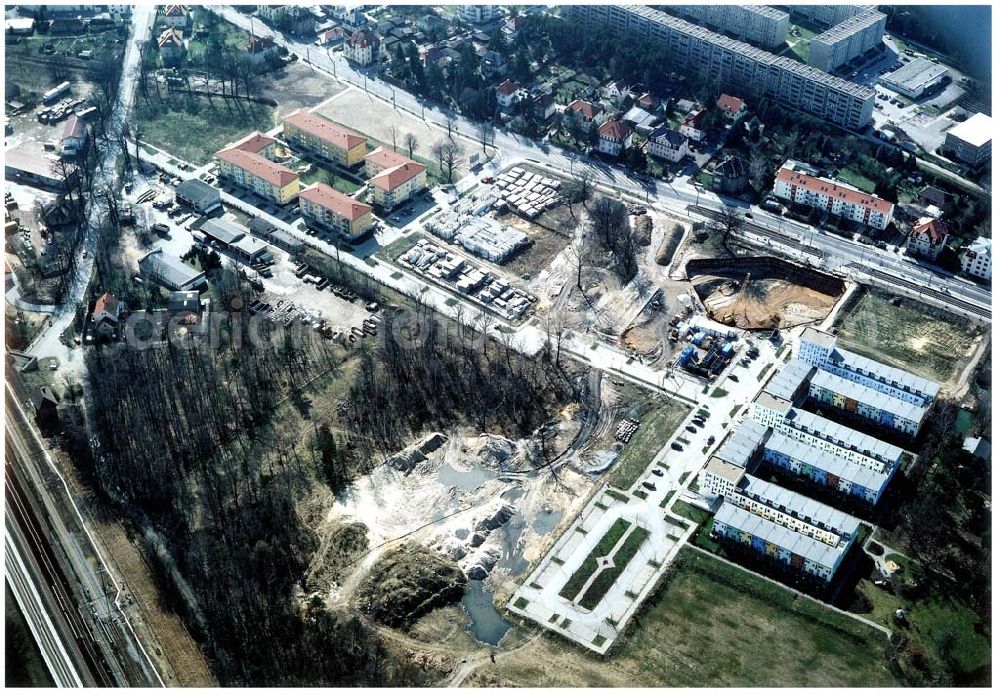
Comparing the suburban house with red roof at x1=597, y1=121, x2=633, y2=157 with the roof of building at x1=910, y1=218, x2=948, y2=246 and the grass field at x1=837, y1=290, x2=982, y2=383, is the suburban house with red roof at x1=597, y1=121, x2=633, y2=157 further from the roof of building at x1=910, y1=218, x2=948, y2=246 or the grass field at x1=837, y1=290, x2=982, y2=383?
the grass field at x1=837, y1=290, x2=982, y2=383

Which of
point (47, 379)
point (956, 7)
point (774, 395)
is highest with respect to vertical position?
point (956, 7)

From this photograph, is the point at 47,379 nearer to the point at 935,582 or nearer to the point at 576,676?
the point at 576,676

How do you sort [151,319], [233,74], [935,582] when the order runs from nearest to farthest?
[935,582]
[151,319]
[233,74]

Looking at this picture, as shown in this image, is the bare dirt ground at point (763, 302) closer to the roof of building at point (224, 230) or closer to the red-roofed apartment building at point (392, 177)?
the red-roofed apartment building at point (392, 177)

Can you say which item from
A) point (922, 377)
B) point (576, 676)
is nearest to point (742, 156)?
point (922, 377)

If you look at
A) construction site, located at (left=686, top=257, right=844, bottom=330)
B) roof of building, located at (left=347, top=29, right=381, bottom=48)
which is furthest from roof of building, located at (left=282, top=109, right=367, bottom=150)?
construction site, located at (left=686, top=257, right=844, bottom=330)

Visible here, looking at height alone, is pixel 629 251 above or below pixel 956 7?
A: below

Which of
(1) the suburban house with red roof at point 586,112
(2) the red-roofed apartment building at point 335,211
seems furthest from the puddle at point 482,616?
(1) the suburban house with red roof at point 586,112
